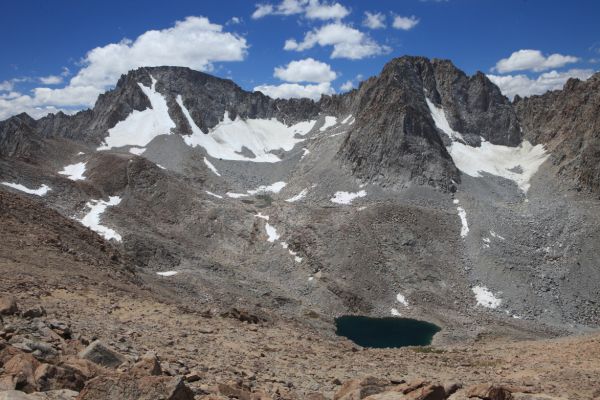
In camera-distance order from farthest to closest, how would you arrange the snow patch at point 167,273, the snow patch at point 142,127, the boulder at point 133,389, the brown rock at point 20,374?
the snow patch at point 142,127, the snow patch at point 167,273, the boulder at point 133,389, the brown rock at point 20,374

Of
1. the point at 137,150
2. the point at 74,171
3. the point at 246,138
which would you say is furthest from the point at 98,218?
the point at 246,138

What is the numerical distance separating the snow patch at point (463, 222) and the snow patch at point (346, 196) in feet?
64.4

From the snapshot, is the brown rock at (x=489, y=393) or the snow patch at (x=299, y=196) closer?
the brown rock at (x=489, y=393)

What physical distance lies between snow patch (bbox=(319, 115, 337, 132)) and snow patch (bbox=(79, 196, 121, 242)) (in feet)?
301

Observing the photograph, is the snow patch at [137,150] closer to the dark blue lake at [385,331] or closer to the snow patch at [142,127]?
the snow patch at [142,127]

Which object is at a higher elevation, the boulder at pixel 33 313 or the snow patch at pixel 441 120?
the snow patch at pixel 441 120

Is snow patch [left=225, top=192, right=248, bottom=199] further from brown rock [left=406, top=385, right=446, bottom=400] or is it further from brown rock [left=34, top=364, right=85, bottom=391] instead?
brown rock [left=34, top=364, right=85, bottom=391]

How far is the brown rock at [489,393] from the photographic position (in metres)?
14.6

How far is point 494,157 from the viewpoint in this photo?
435 feet

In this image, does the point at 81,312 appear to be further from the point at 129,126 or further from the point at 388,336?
the point at 129,126

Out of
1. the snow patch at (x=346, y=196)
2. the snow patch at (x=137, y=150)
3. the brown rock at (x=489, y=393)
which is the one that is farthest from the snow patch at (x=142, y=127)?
the brown rock at (x=489, y=393)

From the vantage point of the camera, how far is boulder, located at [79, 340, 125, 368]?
1446 cm

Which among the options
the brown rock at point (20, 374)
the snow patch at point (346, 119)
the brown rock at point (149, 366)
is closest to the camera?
the brown rock at point (20, 374)

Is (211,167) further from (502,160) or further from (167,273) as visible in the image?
(502,160)
